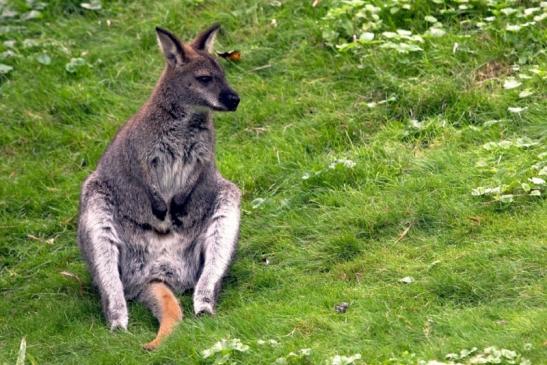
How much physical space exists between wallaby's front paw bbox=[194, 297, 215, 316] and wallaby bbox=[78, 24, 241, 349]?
28 centimetres

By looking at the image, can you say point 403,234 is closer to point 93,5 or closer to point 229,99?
point 229,99

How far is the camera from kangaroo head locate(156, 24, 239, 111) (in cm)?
854

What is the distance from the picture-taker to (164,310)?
25.3 feet

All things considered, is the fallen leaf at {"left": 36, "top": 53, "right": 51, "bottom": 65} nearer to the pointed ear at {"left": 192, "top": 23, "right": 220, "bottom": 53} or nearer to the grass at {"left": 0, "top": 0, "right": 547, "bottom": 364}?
the grass at {"left": 0, "top": 0, "right": 547, "bottom": 364}

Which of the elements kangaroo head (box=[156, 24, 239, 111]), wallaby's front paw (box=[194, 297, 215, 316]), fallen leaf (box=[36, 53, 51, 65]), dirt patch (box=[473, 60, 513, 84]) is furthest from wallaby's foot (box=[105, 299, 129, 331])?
fallen leaf (box=[36, 53, 51, 65])

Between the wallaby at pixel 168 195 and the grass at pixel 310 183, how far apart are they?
0.28 m

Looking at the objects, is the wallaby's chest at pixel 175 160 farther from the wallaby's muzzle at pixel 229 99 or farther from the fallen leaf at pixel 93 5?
the fallen leaf at pixel 93 5

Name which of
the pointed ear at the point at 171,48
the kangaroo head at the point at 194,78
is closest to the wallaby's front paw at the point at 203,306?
the kangaroo head at the point at 194,78

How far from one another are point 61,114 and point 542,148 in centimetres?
428

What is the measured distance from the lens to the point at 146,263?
8.36 metres

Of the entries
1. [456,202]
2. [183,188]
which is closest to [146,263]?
[183,188]

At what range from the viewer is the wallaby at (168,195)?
8266mm

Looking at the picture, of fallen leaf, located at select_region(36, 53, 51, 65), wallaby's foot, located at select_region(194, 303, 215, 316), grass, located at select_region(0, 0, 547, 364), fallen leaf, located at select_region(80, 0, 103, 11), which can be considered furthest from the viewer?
fallen leaf, located at select_region(80, 0, 103, 11)

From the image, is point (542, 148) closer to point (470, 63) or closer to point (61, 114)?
point (470, 63)
